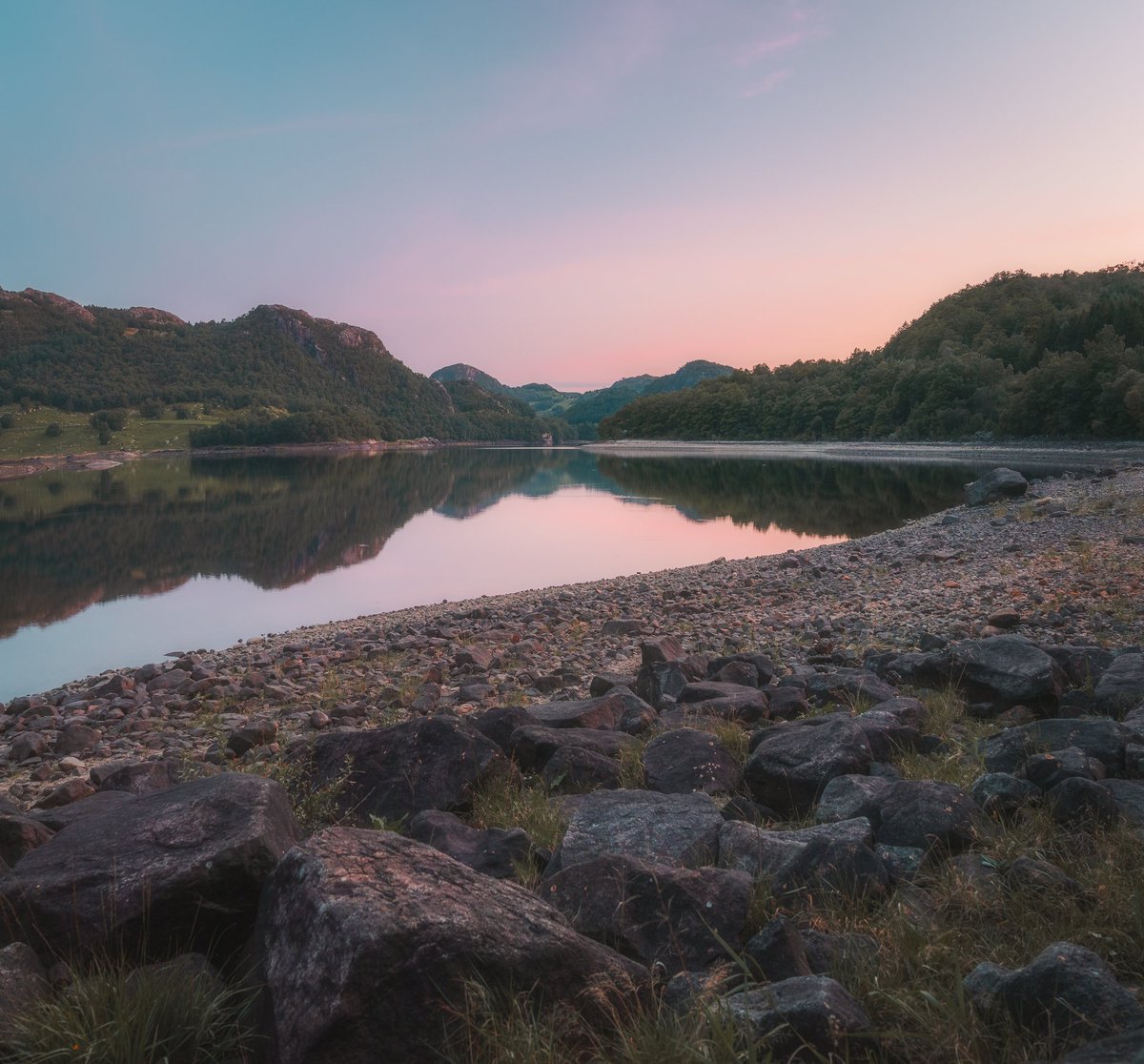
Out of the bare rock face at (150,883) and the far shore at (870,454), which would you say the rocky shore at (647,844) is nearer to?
the bare rock face at (150,883)

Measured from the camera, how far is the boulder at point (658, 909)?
3.65 meters

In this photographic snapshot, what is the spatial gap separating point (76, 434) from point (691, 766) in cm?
16745

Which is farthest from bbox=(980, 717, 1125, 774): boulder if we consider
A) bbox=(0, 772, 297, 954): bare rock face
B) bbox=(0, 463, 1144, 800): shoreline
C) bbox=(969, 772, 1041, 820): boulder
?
bbox=(0, 772, 297, 954): bare rock face

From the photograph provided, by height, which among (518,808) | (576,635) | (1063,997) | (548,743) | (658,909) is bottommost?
(576,635)

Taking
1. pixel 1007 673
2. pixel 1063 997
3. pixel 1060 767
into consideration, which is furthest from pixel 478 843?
pixel 1007 673

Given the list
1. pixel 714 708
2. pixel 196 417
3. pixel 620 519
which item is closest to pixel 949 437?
pixel 620 519

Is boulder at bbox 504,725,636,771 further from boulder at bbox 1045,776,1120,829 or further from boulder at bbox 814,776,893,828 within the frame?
boulder at bbox 1045,776,1120,829

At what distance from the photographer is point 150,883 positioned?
3.69 metres

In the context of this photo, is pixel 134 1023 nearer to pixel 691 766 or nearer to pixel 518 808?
pixel 518 808

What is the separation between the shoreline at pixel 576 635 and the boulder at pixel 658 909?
5.98 m

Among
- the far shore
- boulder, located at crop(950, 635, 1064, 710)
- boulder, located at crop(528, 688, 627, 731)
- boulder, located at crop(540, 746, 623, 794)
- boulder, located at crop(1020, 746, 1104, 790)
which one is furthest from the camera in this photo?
the far shore

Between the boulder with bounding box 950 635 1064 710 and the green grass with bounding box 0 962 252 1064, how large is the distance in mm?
7000

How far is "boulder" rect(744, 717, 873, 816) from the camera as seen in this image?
19.0 ft

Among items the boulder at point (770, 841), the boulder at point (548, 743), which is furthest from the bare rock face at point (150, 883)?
the boulder at point (548, 743)
